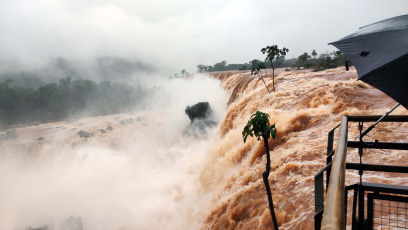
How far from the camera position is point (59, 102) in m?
56.0

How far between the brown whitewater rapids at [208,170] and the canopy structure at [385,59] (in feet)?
11.9

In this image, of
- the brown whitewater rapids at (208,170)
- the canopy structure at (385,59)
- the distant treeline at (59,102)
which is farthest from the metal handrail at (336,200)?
the distant treeline at (59,102)

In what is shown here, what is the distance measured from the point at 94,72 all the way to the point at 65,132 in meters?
98.7

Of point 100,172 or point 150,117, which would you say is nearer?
point 100,172

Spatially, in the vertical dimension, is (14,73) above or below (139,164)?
above

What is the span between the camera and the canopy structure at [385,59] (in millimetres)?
1542

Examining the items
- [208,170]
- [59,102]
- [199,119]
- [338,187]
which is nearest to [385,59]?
[338,187]

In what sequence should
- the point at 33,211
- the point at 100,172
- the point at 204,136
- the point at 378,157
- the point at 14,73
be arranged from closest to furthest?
the point at 378,157, the point at 33,211, the point at 100,172, the point at 204,136, the point at 14,73

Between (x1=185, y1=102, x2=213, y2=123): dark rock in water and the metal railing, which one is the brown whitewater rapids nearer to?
(x1=185, y1=102, x2=213, y2=123): dark rock in water

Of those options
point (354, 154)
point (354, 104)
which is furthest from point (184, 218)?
point (354, 104)

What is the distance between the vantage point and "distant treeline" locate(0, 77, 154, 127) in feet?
167

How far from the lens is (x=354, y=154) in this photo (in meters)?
6.39

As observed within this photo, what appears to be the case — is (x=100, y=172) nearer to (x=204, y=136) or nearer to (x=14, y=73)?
(x=204, y=136)

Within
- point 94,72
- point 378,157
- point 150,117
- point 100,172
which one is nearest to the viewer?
point 378,157
